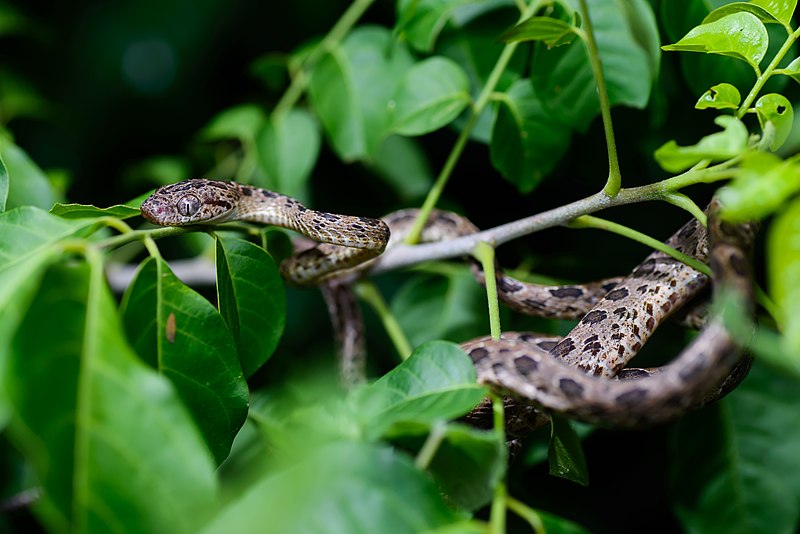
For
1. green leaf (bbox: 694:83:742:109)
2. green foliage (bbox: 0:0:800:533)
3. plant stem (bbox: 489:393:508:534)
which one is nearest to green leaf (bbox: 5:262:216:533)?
green foliage (bbox: 0:0:800:533)

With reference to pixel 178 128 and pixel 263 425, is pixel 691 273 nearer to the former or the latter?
pixel 263 425

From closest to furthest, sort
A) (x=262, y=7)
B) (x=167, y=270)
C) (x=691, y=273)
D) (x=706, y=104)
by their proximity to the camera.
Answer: (x=167, y=270)
(x=706, y=104)
(x=691, y=273)
(x=262, y=7)

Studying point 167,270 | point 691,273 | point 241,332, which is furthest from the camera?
point 691,273

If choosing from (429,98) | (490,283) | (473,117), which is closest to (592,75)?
(473,117)

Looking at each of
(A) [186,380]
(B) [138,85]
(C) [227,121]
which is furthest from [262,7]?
(A) [186,380]

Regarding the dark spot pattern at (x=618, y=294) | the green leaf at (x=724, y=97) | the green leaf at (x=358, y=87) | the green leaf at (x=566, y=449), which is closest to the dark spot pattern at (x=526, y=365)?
the green leaf at (x=566, y=449)

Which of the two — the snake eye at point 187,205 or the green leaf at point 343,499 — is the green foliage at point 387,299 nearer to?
the green leaf at point 343,499

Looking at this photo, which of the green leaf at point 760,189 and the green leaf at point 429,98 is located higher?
the green leaf at point 760,189
